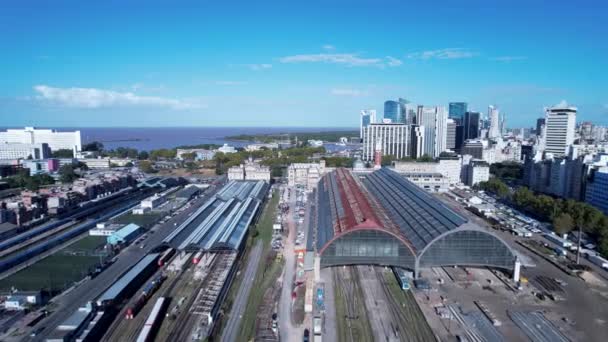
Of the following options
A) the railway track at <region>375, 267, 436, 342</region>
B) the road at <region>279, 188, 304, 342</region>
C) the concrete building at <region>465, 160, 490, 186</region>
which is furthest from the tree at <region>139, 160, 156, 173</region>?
the railway track at <region>375, 267, 436, 342</region>

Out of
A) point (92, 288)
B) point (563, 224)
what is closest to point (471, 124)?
point (563, 224)

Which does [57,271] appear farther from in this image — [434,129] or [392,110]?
[392,110]

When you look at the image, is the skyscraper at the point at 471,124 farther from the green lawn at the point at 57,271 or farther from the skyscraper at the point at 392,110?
the green lawn at the point at 57,271

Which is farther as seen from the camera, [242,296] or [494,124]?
[494,124]

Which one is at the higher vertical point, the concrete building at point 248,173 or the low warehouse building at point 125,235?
the concrete building at point 248,173

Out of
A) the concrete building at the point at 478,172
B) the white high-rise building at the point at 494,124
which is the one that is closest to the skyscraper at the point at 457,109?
the white high-rise building at the point at 494,124

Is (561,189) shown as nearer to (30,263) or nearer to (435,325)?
(435,325)
